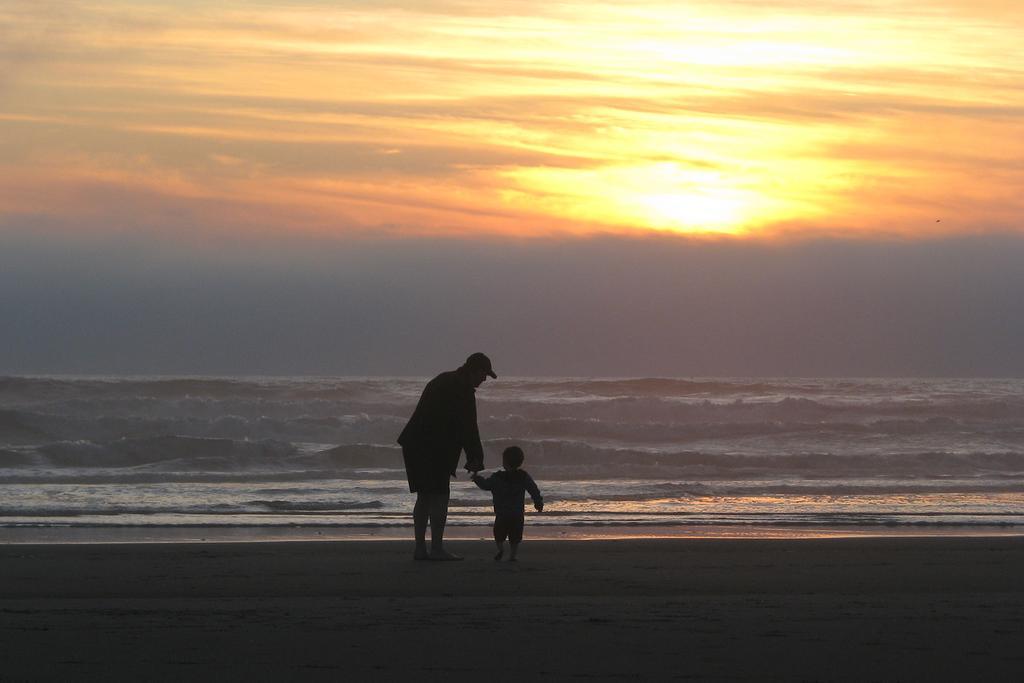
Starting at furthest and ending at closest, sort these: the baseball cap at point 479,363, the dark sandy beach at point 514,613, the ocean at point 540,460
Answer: the ocean at point 540,460
the baseball cap at point 479,363
the dark sandy beach at point 514,613

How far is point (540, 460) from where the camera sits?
22.3m

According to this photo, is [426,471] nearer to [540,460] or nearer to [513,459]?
[513,459]

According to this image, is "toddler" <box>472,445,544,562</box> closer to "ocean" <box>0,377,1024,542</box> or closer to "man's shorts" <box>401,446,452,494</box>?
"man's shorts" <box>401,446,452,494</box>

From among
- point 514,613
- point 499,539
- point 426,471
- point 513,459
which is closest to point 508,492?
point 513,459

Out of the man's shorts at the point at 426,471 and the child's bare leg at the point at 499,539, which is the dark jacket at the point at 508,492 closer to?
the child's bare leg at the point at 499,539

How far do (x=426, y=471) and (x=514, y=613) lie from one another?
2322 millimetres

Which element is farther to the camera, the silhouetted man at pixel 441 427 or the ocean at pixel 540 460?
the ocean at pixel 540 460

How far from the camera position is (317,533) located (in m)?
11.1

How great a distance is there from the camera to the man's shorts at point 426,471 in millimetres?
8492

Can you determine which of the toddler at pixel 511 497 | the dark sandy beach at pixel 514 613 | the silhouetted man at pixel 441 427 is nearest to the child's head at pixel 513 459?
the toddler at pixel 511 497

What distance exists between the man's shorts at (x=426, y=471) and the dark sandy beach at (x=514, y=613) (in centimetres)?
56

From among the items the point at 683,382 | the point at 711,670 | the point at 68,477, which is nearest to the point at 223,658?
the point at 711,670

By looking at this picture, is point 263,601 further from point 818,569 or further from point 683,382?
point 683,382

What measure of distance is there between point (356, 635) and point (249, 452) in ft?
58.3
